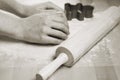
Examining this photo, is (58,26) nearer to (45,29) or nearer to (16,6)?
(45,29)

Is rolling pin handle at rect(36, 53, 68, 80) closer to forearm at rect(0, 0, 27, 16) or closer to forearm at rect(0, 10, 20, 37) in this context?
forearm at rect(0, 10, 20, 37)

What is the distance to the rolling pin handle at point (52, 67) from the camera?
2.68 ft

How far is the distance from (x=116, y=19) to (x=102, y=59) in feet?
0.97

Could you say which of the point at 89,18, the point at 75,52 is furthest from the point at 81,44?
the point at 89,18

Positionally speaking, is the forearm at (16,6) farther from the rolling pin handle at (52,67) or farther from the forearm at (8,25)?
the rolling pin handle at (52,67)

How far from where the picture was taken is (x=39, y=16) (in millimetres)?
1030

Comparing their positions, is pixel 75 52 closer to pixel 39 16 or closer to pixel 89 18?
pixel 39 16

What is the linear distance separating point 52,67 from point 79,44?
0.50ft

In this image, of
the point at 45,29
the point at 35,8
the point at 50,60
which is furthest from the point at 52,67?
the point at 35,8

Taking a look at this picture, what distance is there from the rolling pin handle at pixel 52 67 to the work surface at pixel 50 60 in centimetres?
3

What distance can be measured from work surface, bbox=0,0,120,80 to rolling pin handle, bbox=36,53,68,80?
0.03m

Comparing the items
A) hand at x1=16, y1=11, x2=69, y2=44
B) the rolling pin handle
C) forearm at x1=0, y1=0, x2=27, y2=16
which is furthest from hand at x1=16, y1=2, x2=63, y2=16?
the rolling pin handle

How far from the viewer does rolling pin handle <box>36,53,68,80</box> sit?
0.82 m

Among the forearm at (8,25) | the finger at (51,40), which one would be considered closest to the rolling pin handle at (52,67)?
the finger at (51,40)
